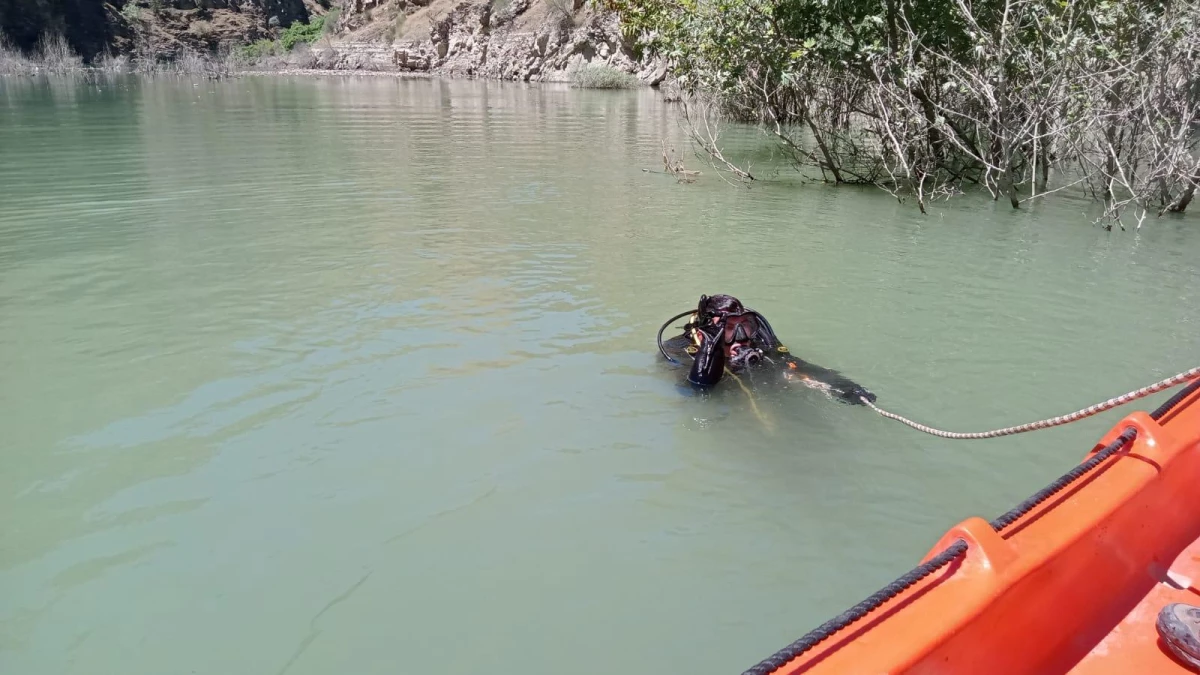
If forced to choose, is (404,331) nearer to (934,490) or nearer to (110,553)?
(110,553)

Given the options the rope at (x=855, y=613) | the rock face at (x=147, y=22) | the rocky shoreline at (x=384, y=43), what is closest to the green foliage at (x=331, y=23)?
the rocky shoreline at (x=384, y=43)

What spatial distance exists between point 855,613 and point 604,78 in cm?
4486

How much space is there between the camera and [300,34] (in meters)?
77.8

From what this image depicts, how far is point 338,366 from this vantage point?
5523mm

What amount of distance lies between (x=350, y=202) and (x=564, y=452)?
770cm

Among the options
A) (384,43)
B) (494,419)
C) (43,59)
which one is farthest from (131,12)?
(494,419)

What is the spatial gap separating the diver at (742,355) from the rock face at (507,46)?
38757 millimetres

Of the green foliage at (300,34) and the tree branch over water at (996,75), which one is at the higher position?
the green foliage at (300,34)

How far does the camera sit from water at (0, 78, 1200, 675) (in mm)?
3123

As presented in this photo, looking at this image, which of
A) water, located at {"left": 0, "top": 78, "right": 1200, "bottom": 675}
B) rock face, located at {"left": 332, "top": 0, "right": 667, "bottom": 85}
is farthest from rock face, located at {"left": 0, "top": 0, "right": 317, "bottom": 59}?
water, located at {"left": 0, "top": 78, "right": 1200, "bottom": 675}

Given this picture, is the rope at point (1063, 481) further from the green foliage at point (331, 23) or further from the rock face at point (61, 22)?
the green foliage at point (331, 23)

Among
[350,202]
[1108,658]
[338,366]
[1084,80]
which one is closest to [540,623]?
[1108,658]

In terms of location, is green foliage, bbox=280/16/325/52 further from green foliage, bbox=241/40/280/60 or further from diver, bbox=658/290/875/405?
diver, bbox=658/290/875/405

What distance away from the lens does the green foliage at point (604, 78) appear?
43.6 meters
